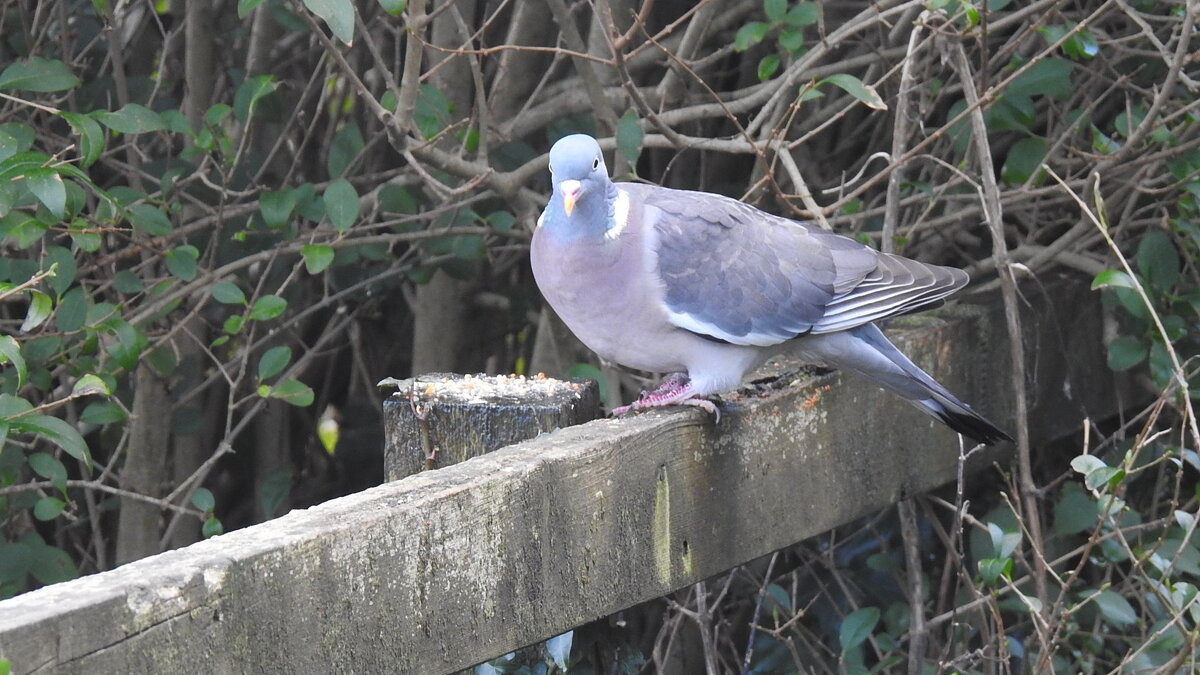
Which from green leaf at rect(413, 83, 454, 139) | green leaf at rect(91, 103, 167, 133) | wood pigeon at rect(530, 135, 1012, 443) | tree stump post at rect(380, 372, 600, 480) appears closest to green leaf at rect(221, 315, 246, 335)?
green leaf at rect(91, 103, 167, 133)

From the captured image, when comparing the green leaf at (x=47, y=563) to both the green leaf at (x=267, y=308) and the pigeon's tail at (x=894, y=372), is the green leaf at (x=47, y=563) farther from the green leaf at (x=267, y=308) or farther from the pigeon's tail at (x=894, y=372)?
the pigeon's tail at (x=894, y=372)

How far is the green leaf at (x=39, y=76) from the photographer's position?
2492 millimetres

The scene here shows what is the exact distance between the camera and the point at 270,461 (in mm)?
3807

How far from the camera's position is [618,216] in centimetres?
235

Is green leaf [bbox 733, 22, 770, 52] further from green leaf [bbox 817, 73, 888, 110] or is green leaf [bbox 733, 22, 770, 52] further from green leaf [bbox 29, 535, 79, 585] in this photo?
green leaf [bbox 29, 535, 79, 585]

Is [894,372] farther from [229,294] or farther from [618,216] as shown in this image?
[229,294]

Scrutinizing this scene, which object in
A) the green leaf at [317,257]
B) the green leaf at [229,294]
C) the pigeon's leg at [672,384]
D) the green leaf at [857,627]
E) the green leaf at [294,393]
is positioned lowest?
the green leaf at [857,627]

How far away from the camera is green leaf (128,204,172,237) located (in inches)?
103

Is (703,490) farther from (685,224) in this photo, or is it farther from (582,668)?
(685,224)

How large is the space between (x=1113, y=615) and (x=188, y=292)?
1.94 m

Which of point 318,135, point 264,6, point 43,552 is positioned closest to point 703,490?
point 43,552

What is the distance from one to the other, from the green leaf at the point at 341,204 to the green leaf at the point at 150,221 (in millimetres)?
328

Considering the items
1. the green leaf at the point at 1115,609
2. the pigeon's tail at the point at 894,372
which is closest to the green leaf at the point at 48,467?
the pigeon's tail at the point at 894,372

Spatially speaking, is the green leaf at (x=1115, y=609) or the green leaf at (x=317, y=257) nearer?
the green leaf at (x=1115, y=609)
